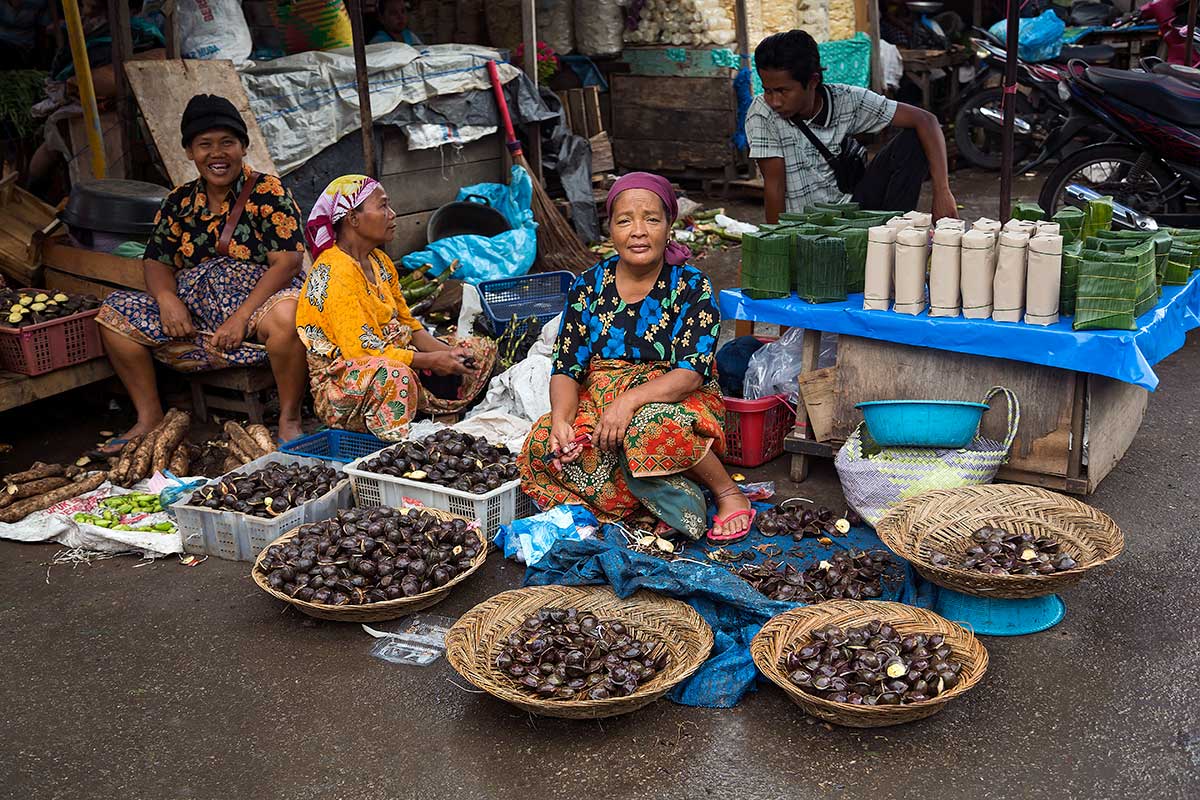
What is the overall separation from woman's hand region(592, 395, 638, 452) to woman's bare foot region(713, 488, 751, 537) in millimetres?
474

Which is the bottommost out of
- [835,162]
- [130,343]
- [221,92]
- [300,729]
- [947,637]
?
[300,729]

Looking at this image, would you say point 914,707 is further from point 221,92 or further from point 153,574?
point 221,92

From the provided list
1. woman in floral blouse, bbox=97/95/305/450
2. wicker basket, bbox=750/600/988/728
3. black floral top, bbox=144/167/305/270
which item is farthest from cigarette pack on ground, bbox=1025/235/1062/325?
black floral top, bbox=144/167/305/270

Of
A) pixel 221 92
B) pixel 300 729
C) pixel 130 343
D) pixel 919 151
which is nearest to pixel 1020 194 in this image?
pixel 919 151

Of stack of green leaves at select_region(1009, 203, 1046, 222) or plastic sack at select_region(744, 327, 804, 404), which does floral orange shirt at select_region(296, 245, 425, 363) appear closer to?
plastic sack at select_region(744, 327, 804, 404)

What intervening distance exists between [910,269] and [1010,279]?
13.7 inches

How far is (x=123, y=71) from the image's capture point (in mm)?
6242

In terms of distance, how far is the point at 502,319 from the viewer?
233 inches

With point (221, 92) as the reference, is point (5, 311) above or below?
below

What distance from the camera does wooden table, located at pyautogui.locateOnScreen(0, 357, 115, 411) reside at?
4.82 metres

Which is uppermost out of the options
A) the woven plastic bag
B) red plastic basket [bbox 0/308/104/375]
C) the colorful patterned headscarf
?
the colorful patterned headscarf

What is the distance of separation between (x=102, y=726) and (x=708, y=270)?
5490 mm

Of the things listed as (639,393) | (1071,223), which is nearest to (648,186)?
(639,393)

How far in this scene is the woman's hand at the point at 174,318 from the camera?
5035mm
